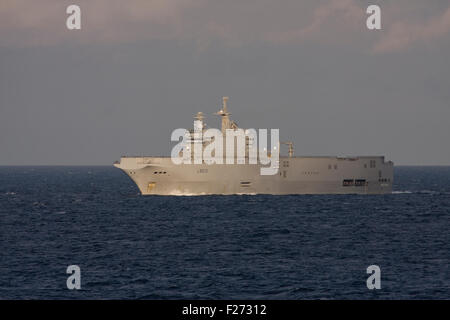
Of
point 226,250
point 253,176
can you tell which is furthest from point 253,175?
point 226,250

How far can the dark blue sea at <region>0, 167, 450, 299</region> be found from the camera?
26.1m

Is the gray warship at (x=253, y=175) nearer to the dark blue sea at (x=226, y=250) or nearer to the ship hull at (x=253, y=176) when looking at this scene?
the ship hull at (x=253, y=176)

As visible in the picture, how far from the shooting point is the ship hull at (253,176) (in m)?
63.5

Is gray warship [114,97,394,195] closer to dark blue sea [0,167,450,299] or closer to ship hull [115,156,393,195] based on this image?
ship hull [115,156,393,195]

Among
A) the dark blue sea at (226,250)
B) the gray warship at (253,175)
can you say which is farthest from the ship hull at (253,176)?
the dark blue sea at (226,250)

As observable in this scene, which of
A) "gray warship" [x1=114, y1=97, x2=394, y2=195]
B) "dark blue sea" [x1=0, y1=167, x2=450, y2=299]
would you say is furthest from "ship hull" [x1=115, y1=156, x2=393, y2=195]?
"dark blue sea" [x1=0, y1=167, x2=450, y2=299]

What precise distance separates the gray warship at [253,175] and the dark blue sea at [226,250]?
8.31 feet

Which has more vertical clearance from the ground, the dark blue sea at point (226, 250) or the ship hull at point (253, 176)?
the ship hull at point (253, 176)

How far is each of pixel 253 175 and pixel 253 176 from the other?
0.32ft

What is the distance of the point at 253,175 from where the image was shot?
213 ft

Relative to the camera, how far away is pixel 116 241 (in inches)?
1556
